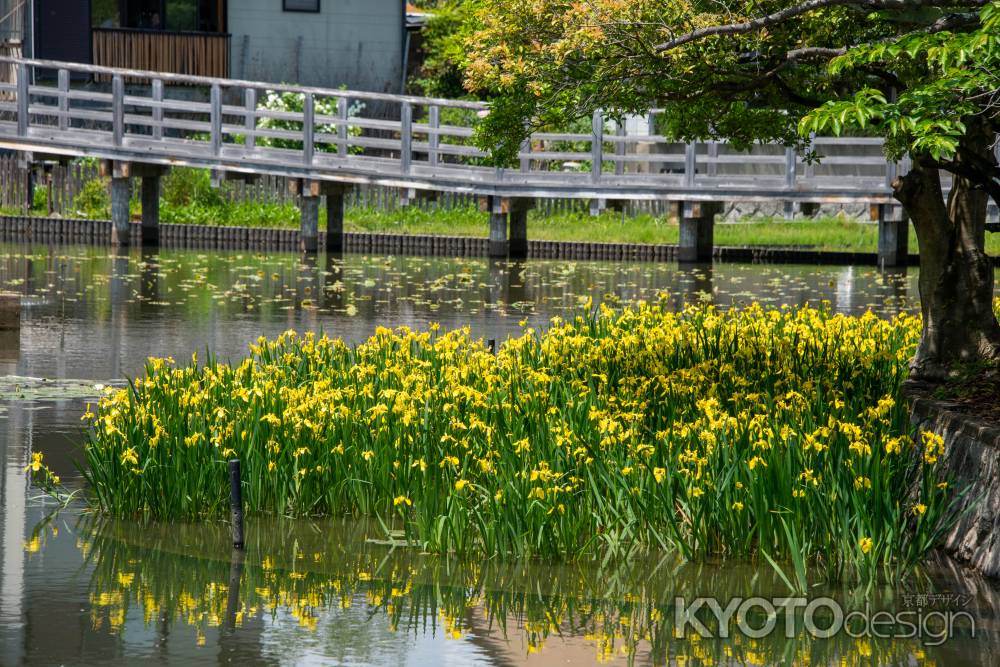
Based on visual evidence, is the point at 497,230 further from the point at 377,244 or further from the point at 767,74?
the point at 767,74

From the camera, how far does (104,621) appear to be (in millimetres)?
6938

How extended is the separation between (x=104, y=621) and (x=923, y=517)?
3635 mm

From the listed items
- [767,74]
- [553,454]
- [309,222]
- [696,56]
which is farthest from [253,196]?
[553,454]

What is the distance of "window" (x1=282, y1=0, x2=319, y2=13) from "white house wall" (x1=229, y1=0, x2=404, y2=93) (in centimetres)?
16

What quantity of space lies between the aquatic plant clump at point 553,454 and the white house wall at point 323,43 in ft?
105

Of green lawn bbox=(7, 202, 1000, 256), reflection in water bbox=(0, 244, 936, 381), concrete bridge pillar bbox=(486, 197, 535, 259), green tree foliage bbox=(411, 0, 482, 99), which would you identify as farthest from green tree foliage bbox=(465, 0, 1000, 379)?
green tree foliage bbox=(411, 0, 482, 99)

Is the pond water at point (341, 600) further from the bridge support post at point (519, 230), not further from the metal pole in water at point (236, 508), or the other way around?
the bridge support post at point (519, 230)

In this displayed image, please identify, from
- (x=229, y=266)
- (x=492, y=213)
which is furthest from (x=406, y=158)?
(x=229, y=266)

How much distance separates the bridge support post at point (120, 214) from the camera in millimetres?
32125

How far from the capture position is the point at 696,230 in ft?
98.6

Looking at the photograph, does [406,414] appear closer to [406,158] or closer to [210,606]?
[210,606]

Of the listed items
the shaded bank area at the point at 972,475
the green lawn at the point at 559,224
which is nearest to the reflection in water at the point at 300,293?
the green lawn at the point at 559,224

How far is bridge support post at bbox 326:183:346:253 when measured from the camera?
31625 mm

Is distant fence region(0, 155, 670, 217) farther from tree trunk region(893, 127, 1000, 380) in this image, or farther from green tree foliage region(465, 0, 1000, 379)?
tree trunk region(893, 127, 1000, 380)
